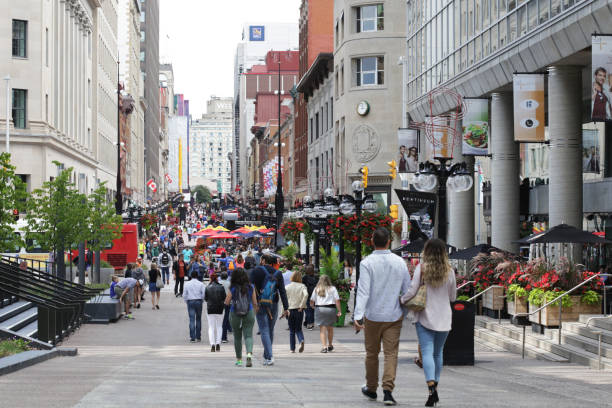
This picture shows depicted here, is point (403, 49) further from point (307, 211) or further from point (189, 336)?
point (189, 336)

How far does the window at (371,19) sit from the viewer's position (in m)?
61.6

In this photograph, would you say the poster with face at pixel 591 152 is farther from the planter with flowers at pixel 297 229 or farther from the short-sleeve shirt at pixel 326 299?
the short-sleeve shirt at pixel 326 299

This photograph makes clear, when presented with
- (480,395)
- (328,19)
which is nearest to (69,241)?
(480,395)

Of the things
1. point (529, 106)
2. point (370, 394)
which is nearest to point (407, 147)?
point (529, 106)

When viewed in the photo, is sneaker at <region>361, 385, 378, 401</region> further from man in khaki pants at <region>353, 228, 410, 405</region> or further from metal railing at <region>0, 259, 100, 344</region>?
metal railing at <region>0, 259, 100, 344</region>

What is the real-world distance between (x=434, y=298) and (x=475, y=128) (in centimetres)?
2388

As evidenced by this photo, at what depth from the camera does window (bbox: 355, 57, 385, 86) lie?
62.1 m

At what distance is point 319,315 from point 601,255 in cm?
1746

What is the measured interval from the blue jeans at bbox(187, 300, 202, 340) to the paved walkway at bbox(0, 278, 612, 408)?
2.08m

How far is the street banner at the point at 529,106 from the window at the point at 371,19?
33.2 meters

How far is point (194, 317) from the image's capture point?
2331cm

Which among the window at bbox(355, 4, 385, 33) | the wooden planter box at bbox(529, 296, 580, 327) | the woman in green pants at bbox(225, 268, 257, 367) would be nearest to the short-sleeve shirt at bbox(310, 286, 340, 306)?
the wooden planter box at bbox(529, 296, 580, 327)

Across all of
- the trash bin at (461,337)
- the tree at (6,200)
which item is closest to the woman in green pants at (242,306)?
the trash bin at (461,337)

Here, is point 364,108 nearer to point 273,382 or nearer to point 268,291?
point 268,291
